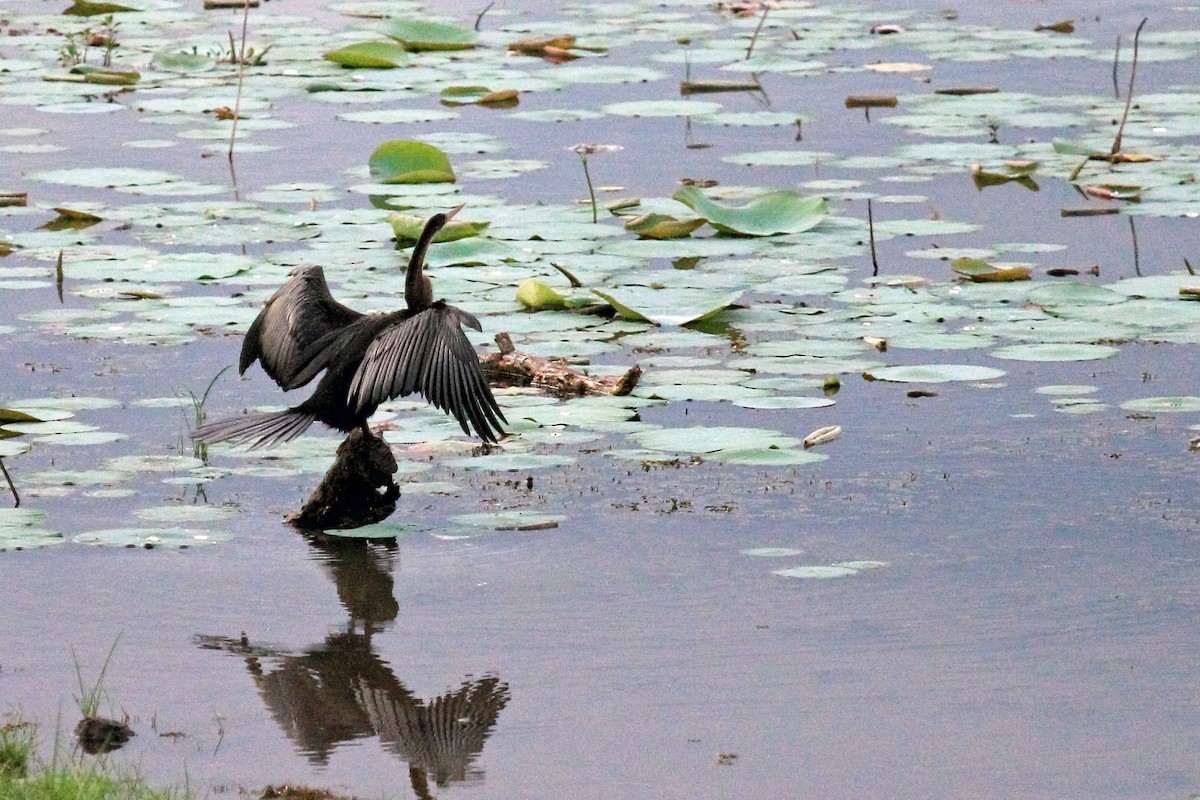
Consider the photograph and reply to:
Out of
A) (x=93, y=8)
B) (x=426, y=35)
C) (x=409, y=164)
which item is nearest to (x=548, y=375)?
(x=409, y=164)

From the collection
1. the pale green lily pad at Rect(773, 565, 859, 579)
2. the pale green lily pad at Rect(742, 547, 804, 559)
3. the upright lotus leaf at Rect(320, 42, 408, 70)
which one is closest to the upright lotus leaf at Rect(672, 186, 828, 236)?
the pale green lily pad at Rect(742, 547, 804, 559)

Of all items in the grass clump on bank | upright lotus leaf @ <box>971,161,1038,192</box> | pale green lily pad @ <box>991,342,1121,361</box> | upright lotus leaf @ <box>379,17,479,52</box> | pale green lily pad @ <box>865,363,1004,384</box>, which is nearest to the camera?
the grass clump on bank

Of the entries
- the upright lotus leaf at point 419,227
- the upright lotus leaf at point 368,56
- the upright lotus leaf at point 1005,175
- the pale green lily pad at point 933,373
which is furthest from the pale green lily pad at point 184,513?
the upright lotus leaf at point 368,56

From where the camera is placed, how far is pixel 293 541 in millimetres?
5469

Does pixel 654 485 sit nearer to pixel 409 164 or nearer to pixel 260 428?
pixel 260 428

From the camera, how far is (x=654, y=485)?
588 cm

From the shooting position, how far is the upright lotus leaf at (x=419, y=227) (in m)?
8.44

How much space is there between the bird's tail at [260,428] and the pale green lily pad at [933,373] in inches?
85.8

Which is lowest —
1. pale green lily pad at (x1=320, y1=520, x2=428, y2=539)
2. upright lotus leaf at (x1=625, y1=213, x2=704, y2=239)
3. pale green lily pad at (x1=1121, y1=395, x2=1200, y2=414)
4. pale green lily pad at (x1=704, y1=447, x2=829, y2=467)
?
pale green lily pad at (x1=1121, y1=395, x2=1200, y2=414)

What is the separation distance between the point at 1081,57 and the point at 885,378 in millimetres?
7216

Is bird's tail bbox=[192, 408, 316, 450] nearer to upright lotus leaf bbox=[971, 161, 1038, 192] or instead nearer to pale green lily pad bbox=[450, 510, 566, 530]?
pale green lily pad bbox=[450, 510, 566, 530]

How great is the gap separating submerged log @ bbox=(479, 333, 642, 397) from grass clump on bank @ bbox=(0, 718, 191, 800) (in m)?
2.85

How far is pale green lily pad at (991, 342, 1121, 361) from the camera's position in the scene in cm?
689

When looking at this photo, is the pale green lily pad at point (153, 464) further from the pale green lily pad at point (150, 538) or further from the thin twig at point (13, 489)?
the pale green lily pad at point (150, 538)
